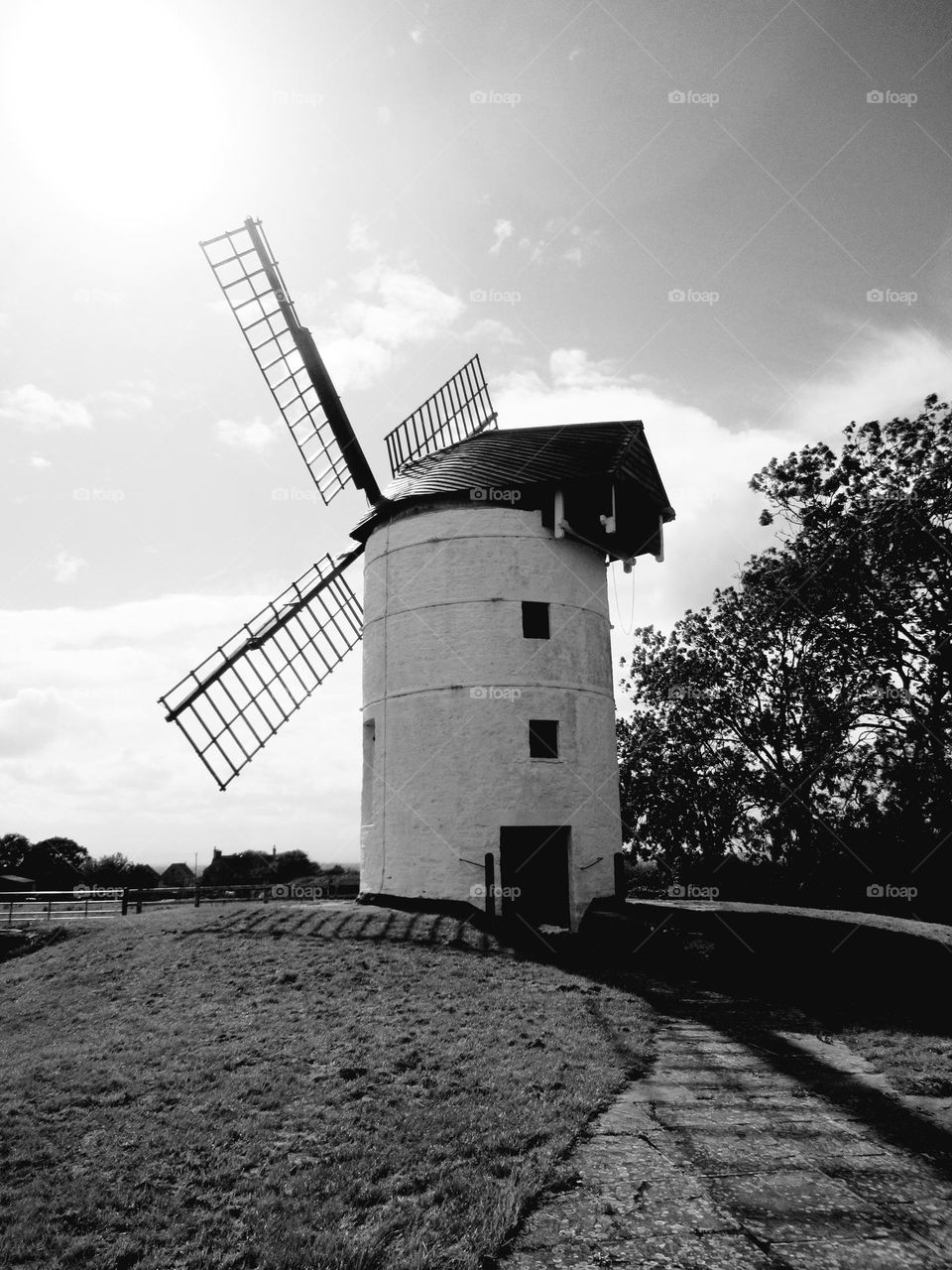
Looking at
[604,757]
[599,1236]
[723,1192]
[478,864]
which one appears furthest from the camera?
[604,757]

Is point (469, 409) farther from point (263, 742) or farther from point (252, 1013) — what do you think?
point (252, 1013)

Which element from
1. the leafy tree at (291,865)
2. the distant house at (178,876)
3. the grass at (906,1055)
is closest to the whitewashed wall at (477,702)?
the grass at (906,1055)

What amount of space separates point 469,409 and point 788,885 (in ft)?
60.7

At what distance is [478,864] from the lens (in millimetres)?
16125

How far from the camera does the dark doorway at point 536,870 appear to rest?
53.6 ft

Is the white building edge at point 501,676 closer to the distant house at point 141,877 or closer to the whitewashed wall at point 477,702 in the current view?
the whitewashed wall at point 477,702

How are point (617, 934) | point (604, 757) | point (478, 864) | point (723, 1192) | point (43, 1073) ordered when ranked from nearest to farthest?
point (723, 1192) < point (43, 1073) < point (617, 934) < point (478, 864) < point (604, 757)

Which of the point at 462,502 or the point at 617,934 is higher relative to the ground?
the point at 462,502

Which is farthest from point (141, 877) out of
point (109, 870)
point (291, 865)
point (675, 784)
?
point (675, 784)

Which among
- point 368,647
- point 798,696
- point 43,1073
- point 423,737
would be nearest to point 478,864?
point 423,737

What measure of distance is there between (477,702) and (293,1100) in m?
10.4

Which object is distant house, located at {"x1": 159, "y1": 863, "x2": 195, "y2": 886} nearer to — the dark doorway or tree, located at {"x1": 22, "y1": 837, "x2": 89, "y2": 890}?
tree, located at {"x1": 22, "y1": 837, "x2": 89, "y2": 890}

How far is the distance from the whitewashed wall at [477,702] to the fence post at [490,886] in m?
0.32

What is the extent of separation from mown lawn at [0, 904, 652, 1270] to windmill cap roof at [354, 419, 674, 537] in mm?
10057
